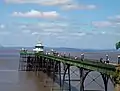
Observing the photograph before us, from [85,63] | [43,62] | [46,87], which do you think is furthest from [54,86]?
[43,62]

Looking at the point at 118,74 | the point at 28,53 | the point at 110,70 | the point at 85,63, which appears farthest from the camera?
the point at 28,53

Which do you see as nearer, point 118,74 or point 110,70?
point 118,74

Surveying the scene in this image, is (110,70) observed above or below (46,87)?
above

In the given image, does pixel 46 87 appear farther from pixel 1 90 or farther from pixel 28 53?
pixel 28 53

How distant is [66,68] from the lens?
49.1 metres

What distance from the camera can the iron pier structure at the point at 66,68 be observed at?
30.5m

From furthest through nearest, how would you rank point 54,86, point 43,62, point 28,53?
1. point 28,53
2. point 43,62
3. point 54,86

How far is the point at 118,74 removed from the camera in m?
20.1

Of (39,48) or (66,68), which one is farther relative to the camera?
(39,48)

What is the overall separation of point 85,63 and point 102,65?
5.64 metres

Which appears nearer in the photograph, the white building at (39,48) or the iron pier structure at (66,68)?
the iron pier structure at (66,68)

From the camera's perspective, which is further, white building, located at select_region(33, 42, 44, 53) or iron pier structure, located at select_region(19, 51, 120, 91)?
white building, located at select_region(33, 42, 44, 53)

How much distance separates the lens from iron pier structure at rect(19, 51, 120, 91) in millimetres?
30453

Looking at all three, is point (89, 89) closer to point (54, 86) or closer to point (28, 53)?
point (54, 86)
